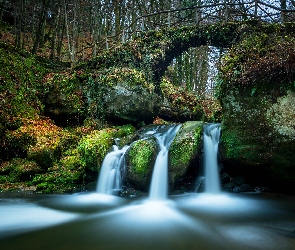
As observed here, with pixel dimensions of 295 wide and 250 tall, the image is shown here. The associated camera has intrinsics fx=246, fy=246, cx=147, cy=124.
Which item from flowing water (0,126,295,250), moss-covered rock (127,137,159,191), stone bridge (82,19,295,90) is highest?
stone bridge (82,19,295,90)

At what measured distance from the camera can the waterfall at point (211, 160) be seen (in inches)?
271

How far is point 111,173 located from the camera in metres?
7.58

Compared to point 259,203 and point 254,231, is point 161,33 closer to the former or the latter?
point 259,203

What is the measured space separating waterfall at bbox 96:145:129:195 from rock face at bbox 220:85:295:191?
312cm

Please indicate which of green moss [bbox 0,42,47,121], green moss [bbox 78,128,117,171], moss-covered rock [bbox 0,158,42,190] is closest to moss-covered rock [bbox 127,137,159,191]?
green moss [bbox 78,128,117,171]

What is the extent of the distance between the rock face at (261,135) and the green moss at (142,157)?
2021 millimetres

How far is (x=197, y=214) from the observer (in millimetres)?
5039

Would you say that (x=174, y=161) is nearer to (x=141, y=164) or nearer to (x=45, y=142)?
(x=141, y=164)

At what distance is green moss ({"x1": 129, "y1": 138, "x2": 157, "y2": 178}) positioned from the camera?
701 cm

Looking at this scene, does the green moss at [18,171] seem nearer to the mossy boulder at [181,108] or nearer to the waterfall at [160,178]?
the waterfall at [160,178]

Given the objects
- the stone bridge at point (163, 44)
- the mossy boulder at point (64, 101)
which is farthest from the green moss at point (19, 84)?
the stone bridge at point (163, 44)

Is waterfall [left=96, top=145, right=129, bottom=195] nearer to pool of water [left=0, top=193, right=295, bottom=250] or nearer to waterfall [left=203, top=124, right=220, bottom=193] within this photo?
pool of water [left=0, top=193, right=295, bottom=250]

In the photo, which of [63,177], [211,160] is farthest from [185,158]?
[63,177]

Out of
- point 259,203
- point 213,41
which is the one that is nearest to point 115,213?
point 259,203
